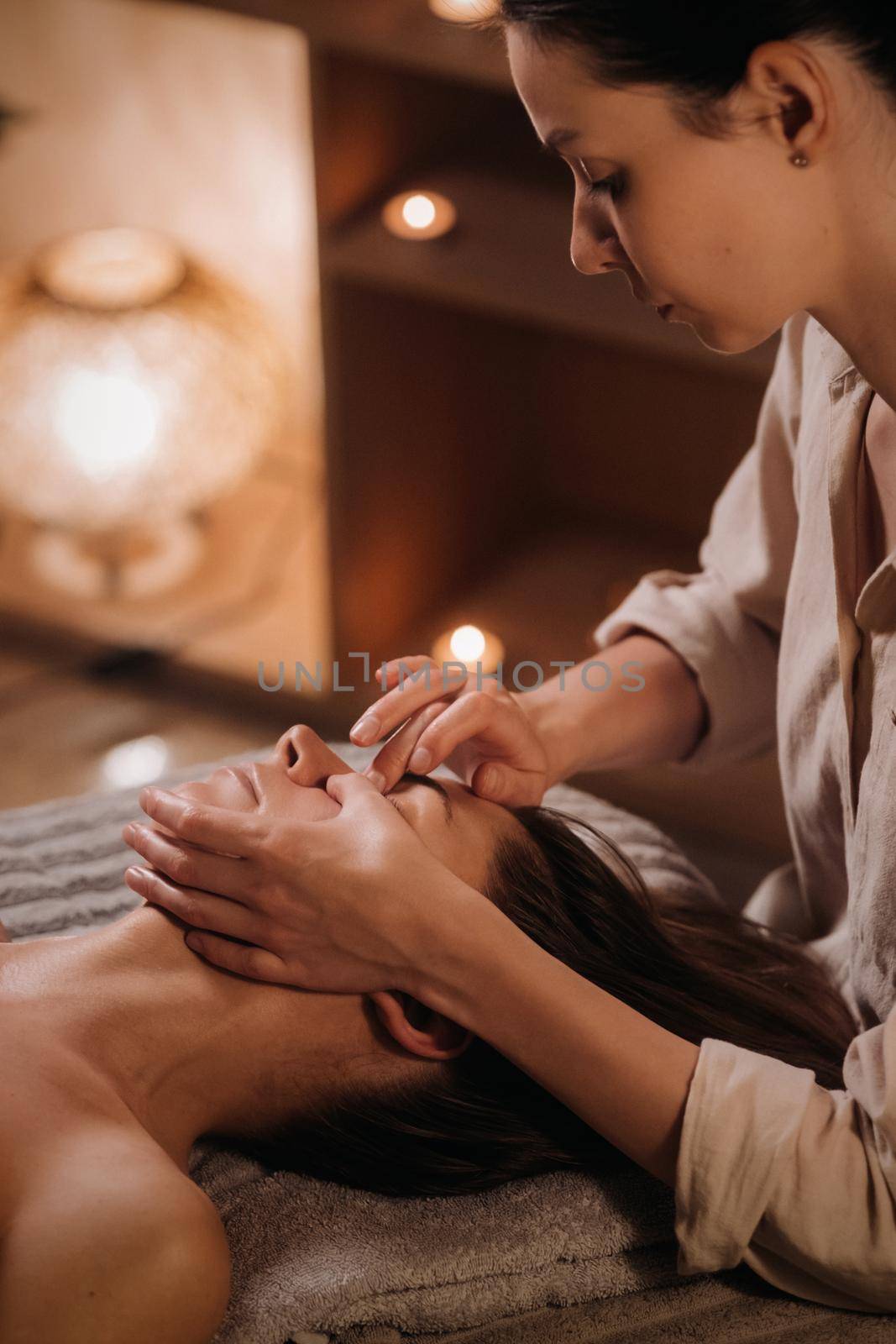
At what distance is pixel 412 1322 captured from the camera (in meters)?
0.99

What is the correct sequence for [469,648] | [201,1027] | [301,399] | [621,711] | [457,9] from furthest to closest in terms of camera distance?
[301,399] < [469,648] < [457,9] < [621,711] < [201,1027]

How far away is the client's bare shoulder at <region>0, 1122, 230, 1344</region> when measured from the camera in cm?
85

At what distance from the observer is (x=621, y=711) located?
4.52 feet

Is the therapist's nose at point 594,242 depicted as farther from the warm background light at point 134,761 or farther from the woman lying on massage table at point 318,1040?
the warm background light at point 134,761

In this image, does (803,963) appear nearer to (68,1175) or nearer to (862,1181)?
(862,1181)

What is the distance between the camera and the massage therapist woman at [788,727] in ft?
2.83

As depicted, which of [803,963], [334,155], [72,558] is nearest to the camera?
[803,963]

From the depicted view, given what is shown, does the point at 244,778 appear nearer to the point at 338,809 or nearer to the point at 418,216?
the point at 338,809

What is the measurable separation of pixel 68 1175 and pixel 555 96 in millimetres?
721

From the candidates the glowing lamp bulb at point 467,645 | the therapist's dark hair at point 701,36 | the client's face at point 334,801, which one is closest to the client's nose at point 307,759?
the client's face at point 334,801

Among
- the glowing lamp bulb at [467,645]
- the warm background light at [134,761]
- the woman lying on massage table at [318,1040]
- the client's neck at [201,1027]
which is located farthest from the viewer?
the warm background light at [134,761]

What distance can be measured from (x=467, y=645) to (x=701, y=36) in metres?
1.23

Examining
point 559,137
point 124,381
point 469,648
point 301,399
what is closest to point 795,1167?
point 559,137

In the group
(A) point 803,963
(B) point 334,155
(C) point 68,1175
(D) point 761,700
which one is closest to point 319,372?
(B) point 334,155
